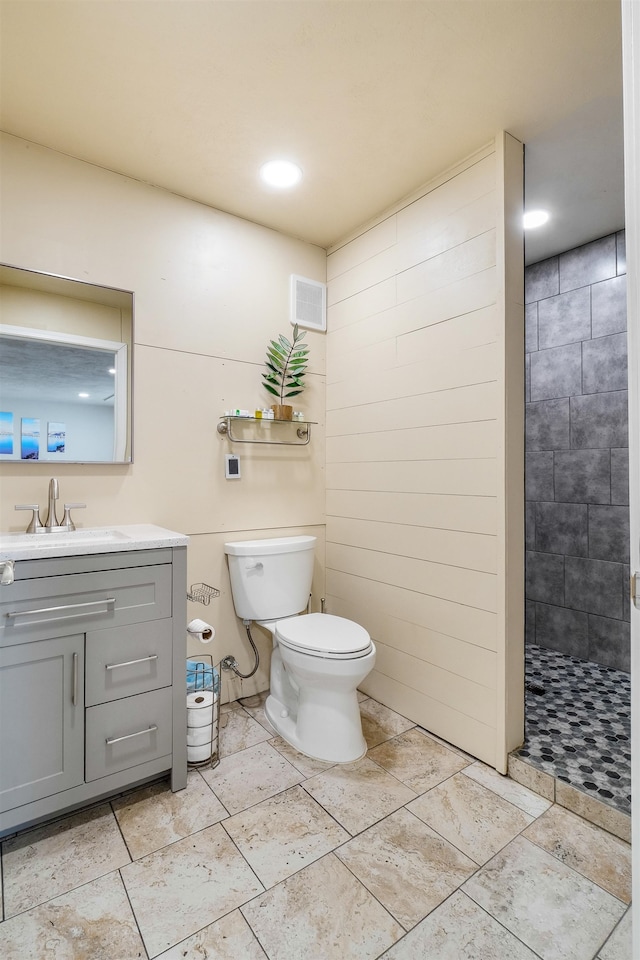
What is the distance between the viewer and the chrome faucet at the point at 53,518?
1.80m

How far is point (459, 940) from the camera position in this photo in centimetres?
116

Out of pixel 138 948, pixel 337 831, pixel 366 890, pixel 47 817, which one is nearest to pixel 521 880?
pixel 366 890

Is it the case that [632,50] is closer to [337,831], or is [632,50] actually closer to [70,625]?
[70,625]

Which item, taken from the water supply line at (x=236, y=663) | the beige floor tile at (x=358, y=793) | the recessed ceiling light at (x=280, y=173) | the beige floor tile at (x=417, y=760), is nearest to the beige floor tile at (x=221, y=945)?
the beige floor tile at (x=358, y=793)

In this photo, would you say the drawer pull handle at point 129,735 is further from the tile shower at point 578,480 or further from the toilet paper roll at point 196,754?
the tile shower at point 578,480

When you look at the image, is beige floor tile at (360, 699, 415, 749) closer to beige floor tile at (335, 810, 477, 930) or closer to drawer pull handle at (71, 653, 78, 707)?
beige floor tile at (335, 810, 477, 930)

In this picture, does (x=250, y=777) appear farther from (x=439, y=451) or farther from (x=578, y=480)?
(x=578, y=480)

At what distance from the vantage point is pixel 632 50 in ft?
2.72

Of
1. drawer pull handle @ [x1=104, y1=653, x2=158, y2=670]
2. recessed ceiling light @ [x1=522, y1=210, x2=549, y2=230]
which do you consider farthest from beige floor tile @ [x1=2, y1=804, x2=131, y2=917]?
recessed ceiling light @ [x1=522, y1=210, x2=549, y2=230]

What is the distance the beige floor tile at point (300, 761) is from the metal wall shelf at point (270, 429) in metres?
1.38

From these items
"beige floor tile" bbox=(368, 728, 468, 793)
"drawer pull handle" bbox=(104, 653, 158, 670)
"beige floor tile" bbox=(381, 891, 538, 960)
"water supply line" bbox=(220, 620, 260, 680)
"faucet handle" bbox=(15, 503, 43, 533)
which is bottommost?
"beige floor tile" bbox=(381, 891, 538, 960)

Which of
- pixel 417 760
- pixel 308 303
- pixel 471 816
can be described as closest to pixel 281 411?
pixel 308 303

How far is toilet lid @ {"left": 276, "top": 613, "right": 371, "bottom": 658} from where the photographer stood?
1.82 m

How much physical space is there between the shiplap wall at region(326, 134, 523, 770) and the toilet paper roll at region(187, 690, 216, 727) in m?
0.88
